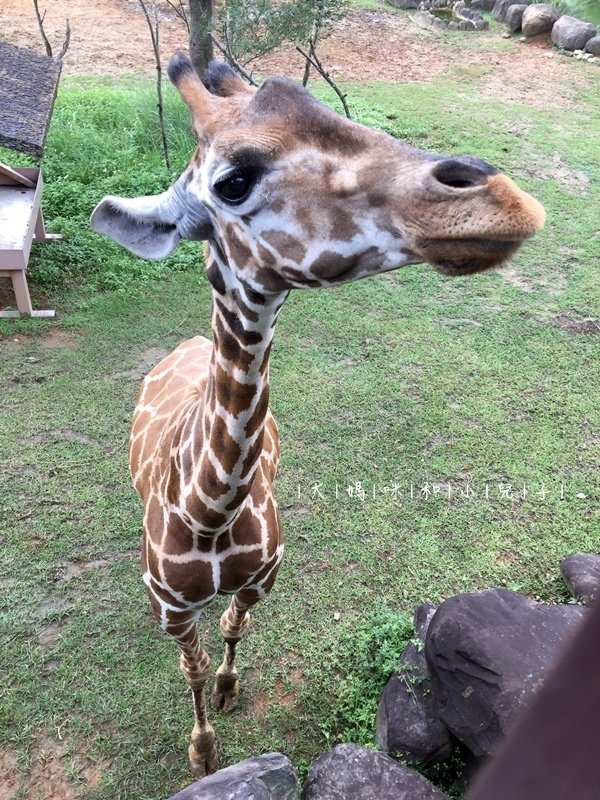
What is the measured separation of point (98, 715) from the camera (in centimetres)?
308

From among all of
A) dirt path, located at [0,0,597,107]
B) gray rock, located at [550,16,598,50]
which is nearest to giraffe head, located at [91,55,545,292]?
dirt path, located at [0,0,597,107]

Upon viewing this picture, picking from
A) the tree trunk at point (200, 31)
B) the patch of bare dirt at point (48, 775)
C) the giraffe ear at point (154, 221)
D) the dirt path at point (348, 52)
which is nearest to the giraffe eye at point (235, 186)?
the giraffe ear at point (154, 221)

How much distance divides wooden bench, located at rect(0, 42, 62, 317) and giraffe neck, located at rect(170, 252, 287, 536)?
11.7 feet

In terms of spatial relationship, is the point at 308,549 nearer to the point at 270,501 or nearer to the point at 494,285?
the point at 270,501

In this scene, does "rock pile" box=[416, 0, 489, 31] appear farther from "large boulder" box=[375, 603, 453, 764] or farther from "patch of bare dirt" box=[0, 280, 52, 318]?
"large boulder" box=[375, 603, 453, 764]

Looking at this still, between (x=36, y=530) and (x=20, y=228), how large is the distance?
262cm

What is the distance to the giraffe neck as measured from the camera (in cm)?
179

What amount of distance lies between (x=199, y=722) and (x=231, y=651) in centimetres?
33

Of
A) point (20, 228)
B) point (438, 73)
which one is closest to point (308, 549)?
point (20, 228)

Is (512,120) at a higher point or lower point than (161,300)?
higher

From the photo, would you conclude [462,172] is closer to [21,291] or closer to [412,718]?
[412,718]

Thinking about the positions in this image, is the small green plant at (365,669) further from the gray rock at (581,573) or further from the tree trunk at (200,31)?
the tree trunk at (200,31)

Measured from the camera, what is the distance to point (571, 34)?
12.3 metres

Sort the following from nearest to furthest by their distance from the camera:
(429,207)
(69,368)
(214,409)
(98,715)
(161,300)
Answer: (429,207), (214,409), (98,715), (69,368), (161,300)
